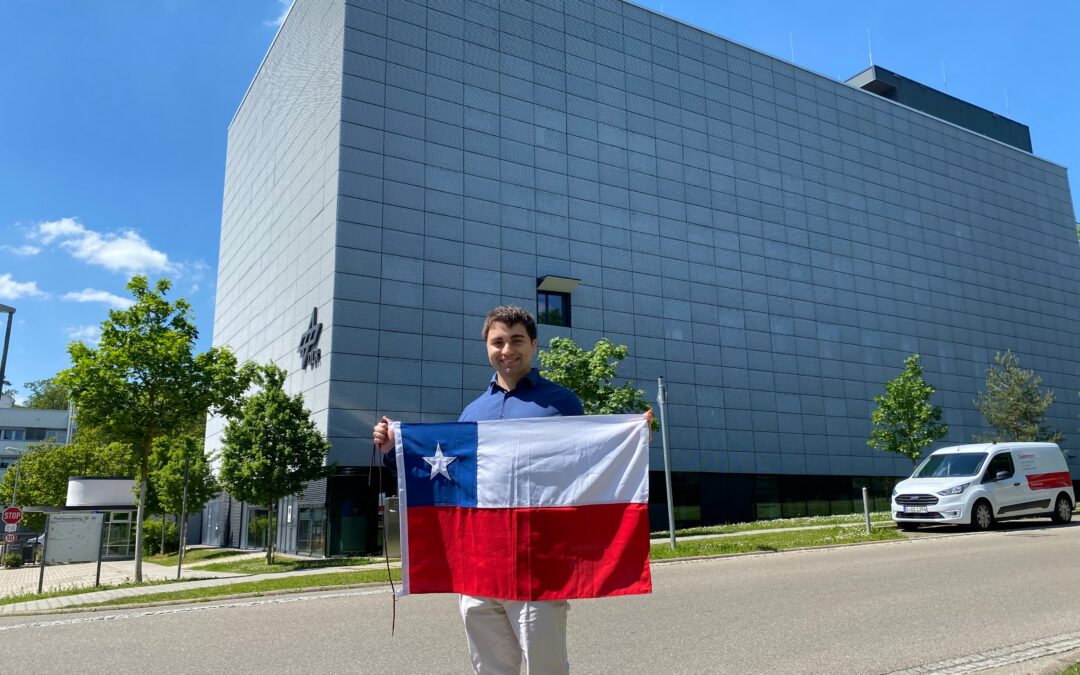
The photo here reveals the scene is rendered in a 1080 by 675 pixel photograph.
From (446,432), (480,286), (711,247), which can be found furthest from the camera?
(711,247)

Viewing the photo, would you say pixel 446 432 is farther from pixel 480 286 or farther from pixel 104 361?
pixel 480 286

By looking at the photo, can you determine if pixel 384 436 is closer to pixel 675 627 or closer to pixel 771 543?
pixel 675 627

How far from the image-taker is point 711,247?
39969mm

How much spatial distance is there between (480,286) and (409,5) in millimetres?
12684

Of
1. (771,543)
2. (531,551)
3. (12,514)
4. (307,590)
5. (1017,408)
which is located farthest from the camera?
(1017,408)

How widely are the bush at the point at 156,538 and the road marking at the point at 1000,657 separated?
4225cm

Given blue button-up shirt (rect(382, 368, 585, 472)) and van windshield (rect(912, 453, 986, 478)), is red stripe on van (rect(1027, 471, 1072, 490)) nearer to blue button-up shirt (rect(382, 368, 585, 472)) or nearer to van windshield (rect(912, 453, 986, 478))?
van windshield (rect(912, 453, 986, 478))

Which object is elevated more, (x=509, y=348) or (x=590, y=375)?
(x=590, y=375)

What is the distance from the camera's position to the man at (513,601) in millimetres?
3363

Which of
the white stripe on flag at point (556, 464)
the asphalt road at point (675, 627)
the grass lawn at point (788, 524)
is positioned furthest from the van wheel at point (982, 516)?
the white stripe on flag at point (556, 464)

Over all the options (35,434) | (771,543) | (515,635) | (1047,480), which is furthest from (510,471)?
(35,434)

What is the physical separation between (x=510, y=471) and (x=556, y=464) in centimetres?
23

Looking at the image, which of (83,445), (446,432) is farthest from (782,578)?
(83,445)

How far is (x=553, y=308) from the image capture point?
34.6m
